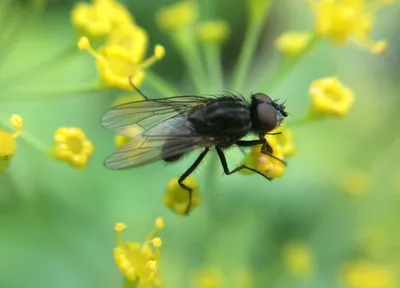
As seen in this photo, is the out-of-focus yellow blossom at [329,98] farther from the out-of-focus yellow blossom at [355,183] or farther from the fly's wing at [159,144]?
the out-of-focus yellow blossom at [355,183]

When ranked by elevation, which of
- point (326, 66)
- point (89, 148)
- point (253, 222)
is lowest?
point (89, 148)

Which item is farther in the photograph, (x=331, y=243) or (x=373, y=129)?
(x=373, y=129)

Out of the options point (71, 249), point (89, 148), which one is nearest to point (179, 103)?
point (89, 148)

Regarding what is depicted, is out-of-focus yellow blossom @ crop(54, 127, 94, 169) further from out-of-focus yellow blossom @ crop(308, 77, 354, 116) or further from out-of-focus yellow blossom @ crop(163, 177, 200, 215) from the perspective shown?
out-of-focus yellow blossom @ crop(308, 77, 354, 116)

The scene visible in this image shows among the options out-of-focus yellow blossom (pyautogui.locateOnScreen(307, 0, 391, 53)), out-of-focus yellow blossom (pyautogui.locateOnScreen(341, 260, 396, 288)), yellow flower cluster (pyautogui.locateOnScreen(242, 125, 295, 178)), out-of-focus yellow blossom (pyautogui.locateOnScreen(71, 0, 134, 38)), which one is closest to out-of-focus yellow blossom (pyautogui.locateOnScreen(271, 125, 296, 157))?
yellow flower cluster (pyautogui.locateOnScreen(242, 125, 295, 178))

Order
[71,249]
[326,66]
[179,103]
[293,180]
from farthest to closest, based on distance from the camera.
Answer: [326,66] → [293,180] → [71,249] → [179,103]

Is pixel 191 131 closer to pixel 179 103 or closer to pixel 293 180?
pixel 179 103

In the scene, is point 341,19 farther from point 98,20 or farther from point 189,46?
point 98,20
